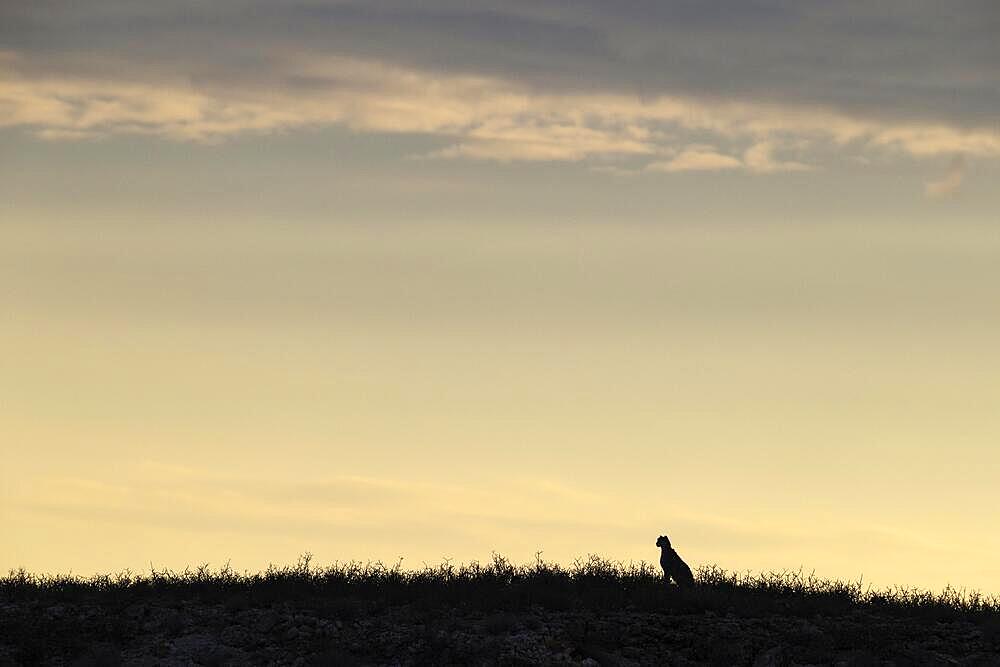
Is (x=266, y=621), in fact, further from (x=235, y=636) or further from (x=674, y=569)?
(x=674, y=569)

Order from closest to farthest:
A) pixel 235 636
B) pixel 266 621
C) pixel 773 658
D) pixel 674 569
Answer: pixel 773 658 → pixel 235 636 → pixel 266 621 → pixel 674 569

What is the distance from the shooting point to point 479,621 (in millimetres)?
27266

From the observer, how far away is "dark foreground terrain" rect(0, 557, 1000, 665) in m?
26.0

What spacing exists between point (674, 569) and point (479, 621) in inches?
216

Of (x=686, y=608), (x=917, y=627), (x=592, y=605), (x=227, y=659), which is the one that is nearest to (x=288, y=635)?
(x=227, y=659)

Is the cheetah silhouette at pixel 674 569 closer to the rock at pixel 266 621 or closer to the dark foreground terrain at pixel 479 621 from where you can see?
the dark foreground terrain at pixel 479 621

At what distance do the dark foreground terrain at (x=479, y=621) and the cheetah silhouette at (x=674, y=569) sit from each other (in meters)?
0.33

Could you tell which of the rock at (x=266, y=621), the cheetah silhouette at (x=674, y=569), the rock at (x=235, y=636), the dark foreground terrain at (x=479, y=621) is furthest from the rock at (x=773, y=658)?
the rock at (x=235, y=636)

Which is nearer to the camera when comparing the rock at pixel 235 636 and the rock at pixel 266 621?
the rock at pixel 235 636

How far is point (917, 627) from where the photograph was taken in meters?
27.7

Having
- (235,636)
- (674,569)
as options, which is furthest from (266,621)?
(674,569)

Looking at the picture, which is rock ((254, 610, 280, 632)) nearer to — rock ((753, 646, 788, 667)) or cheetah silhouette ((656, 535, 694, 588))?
cheetah silhouette ((656, 535, 694, 588))

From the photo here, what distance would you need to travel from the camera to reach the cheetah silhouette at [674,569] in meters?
30.6

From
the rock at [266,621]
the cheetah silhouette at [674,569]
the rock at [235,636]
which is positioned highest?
the cheetah silhouette at [674,569]
